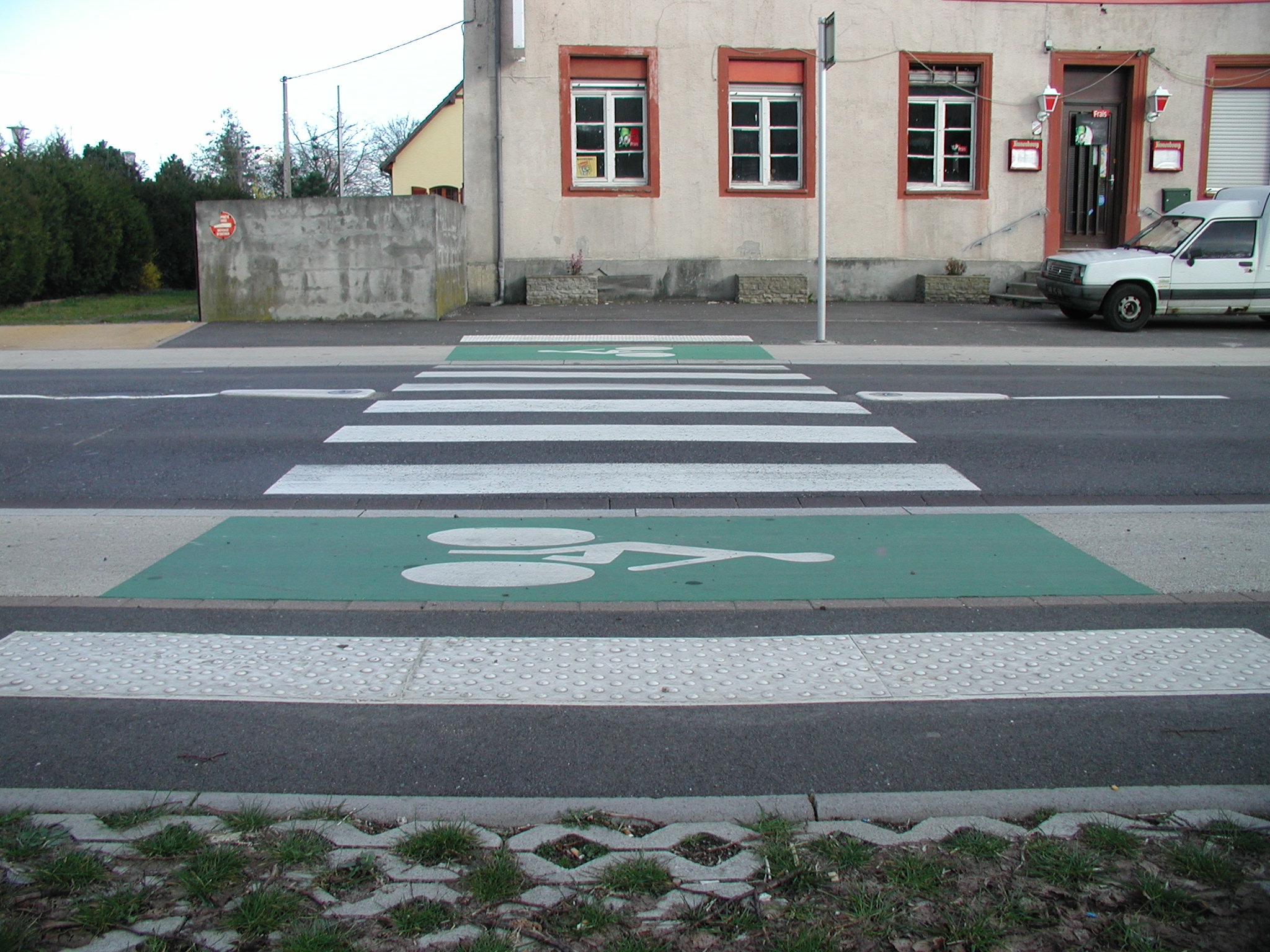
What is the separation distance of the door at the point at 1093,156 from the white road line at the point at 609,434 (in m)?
16.4

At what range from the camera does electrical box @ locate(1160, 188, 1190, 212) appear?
75.9 ft

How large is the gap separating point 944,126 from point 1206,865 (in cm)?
2213

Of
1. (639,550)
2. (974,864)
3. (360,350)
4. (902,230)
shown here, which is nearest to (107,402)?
(360,350)

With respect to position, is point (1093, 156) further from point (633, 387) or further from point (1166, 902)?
point (1166, 902)

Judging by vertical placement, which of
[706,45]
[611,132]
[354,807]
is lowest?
[354,807]

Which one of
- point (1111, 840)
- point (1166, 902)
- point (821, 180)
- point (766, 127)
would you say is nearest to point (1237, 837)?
point (1111, 840)

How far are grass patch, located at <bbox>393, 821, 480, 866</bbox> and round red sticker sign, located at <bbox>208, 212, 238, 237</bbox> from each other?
17229mm

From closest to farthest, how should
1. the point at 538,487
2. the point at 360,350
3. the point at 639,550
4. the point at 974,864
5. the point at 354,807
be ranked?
the point at 974,864
the point at 354,807
the point at 639,550
the point at 538,487
the point at 360,350

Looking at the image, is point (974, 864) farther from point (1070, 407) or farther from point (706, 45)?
point (706, 45)

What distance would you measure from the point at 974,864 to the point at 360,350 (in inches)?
525

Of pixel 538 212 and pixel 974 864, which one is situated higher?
pixel 538 212

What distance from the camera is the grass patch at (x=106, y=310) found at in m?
20.4

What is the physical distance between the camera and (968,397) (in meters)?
11.6

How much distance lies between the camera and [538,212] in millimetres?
22281
